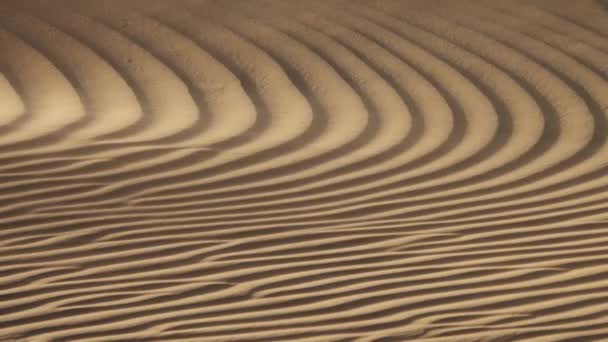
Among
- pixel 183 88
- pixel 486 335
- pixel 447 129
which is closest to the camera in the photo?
pixel 486 335

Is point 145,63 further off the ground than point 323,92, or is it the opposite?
point 145,63

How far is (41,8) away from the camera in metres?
7.98

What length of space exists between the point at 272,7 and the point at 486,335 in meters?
4.86

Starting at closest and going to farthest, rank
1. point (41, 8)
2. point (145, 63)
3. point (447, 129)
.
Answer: point (447, 129) < point (145, 63) < point (41, 8)

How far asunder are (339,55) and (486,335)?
3.69 metres

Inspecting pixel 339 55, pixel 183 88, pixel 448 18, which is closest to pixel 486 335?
pixel 183 88

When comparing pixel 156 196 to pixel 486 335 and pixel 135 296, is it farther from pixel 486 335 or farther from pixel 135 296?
pixel 486 335

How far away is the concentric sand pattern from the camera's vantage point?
4.18 metres

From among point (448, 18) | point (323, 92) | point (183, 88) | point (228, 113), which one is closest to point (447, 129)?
point (323, 92)

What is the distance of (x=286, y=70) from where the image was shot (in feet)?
22.7

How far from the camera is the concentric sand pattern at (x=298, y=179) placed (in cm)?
418

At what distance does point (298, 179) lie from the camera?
5.23 metres

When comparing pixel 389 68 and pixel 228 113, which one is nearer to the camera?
pixel 228 113

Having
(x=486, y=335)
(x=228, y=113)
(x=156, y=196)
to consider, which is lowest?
(x=486, y=335)
